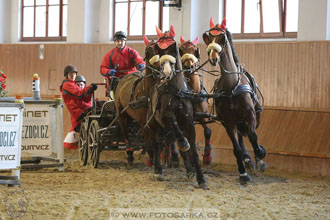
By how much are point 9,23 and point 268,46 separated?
729 cm

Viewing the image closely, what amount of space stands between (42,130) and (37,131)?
0.07m

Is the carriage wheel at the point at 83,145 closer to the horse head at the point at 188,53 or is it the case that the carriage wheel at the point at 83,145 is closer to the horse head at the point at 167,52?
the horse head at the point at 188,53

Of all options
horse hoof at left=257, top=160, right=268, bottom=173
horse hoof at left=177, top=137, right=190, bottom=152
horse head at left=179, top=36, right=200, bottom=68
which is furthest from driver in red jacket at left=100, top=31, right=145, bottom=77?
horse hoof at left=257, top=160, right=268, bottom=173

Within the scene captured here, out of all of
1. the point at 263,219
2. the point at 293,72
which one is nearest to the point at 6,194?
the point at 263,219

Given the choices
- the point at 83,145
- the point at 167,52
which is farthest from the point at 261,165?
the point at 83,145

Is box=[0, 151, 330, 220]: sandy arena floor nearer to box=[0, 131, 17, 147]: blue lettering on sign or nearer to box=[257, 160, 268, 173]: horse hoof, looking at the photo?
box=[257, 160, 268, 173]: horse hoof

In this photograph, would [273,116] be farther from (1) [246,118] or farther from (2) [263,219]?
(2) [263,219]

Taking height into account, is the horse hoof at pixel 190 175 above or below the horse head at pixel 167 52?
below

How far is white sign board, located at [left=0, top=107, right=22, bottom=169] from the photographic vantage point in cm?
652

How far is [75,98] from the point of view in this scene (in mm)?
9383

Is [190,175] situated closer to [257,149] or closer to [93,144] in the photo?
[257,149]

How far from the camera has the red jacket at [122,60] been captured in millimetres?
9336

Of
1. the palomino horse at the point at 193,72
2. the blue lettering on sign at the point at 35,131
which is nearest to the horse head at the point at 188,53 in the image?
the palomino horse at the point at 193,72

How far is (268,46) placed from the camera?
412 inches
